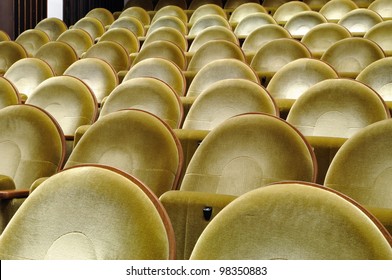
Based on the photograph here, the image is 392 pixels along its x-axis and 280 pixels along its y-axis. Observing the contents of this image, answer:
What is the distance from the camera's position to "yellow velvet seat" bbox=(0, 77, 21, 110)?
31.0 inches

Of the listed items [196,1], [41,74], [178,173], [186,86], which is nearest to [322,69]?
[186,86]

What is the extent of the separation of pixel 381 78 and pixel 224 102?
0.71 ft

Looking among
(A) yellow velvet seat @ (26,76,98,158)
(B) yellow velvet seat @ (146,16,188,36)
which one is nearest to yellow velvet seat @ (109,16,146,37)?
(B) yellow velvet seat @ (146,16,188,36)

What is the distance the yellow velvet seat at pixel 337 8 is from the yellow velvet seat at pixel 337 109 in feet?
2.55

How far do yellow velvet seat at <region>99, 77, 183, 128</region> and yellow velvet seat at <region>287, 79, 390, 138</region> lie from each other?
0.14 m

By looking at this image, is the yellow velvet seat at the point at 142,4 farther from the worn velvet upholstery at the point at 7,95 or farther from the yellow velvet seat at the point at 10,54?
the worn velvet upholstery at the point at 7,95

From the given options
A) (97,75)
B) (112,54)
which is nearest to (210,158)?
(97,75)

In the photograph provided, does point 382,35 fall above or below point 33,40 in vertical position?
above

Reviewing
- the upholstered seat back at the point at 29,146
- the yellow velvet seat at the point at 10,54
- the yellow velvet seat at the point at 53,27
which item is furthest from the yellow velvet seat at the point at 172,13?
the upholstered seat back at the point at 29,146

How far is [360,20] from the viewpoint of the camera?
47.3 inches

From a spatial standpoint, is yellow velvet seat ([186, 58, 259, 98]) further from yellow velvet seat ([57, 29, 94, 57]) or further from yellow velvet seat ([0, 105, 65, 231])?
yellow velvet seat ([57, 29, 94, 57])

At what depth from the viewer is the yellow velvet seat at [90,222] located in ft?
1.04

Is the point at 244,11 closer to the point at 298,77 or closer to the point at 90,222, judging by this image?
the point at 298,77

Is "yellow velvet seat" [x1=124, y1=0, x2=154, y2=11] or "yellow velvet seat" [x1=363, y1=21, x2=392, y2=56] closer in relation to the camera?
"yellow velvet seat" [x1=363, y1=21, x2=392, y2=56]
